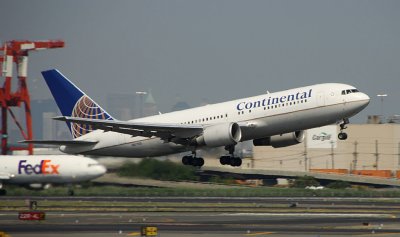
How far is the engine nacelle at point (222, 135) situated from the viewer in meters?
59.7

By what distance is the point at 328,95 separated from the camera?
191 feet

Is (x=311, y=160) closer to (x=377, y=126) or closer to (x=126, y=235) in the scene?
(x=377, y=126)

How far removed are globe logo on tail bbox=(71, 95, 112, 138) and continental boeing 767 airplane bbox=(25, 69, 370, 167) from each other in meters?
0.08

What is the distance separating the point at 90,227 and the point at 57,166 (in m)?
17.8

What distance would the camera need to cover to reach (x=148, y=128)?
6141 cm

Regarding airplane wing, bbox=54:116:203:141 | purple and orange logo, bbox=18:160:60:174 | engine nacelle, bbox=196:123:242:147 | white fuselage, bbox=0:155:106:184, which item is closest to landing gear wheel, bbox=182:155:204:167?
airplane wing, bbox=54:116:203:141

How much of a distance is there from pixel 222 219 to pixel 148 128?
1133 cm

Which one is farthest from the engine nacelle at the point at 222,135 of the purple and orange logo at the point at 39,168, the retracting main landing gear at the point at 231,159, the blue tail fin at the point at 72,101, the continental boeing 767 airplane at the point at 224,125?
the purple and orange logo at the point at 39,168

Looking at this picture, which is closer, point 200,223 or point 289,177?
point 200,223

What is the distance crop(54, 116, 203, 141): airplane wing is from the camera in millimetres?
60713

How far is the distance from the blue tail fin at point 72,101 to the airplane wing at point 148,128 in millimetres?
5971

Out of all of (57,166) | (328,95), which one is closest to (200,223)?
(328,95)

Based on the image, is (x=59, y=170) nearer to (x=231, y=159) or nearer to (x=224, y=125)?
(x=231, y=159)

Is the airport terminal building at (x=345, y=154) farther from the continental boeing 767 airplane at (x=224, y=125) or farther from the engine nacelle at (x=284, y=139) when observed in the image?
the continental boeing 767 airplane at (x=224, y=125)
